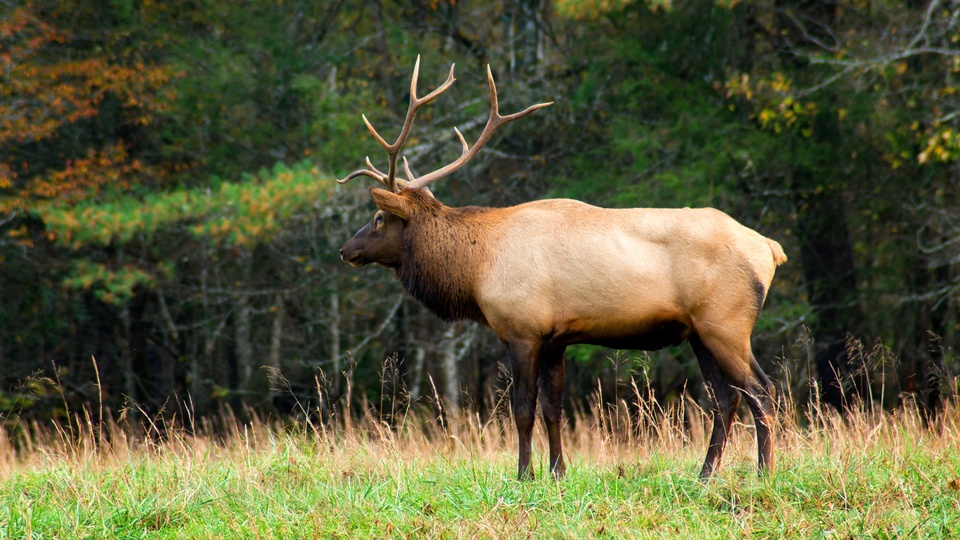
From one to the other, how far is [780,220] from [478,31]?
280 inches

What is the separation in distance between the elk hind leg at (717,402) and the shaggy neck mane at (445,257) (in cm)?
151

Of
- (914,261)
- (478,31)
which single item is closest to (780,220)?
(914,261)

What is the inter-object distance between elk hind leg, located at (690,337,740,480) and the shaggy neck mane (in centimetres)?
151

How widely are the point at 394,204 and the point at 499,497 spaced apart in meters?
2.55

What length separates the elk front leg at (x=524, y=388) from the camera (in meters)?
6.31

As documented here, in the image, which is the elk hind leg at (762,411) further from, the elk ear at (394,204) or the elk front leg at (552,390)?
the elk ear at (394,204)

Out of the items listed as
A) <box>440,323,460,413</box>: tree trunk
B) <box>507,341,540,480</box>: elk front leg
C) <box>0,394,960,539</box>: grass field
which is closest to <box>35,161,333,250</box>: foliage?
<box>440,323,460,413</box>: tree trunk

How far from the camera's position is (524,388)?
20.9 ft

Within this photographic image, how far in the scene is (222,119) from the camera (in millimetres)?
18859

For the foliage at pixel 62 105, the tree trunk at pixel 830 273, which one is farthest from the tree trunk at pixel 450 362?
the foliage at pixel 62 105

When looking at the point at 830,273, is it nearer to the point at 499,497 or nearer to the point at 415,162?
the point at 415,162

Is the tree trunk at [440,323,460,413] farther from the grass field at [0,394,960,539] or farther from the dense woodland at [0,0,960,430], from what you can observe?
the grass field at [0,394,960,539]

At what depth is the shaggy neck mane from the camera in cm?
684

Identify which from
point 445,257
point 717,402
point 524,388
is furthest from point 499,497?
point 445,257
